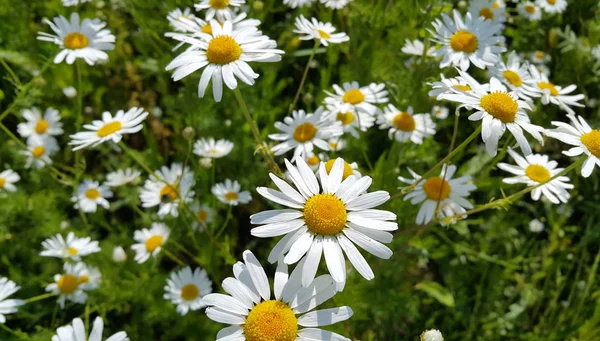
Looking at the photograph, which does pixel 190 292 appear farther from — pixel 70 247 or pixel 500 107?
pixel 500 107

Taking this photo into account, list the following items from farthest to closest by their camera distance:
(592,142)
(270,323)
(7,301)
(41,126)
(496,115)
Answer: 1. (41,126)
2. (7,301)
3. (592,142)
4. (496,115)
5. (270,323)

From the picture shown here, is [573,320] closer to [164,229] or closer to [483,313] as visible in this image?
[483,313]

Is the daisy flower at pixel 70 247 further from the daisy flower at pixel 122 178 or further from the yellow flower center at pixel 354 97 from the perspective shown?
the yellow flower center at pixel 354 97

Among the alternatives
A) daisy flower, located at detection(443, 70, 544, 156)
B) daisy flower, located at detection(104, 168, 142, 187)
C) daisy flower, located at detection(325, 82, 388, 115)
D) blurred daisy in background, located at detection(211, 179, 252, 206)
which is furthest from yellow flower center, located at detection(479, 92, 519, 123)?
daisy flower, located at detection(104, 168, 142, 187)

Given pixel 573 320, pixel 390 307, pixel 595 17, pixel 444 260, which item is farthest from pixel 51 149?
pixel 595 17

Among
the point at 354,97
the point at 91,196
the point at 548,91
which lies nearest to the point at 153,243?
the point at 91,196

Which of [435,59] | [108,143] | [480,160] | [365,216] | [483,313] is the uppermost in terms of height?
[365,216]
